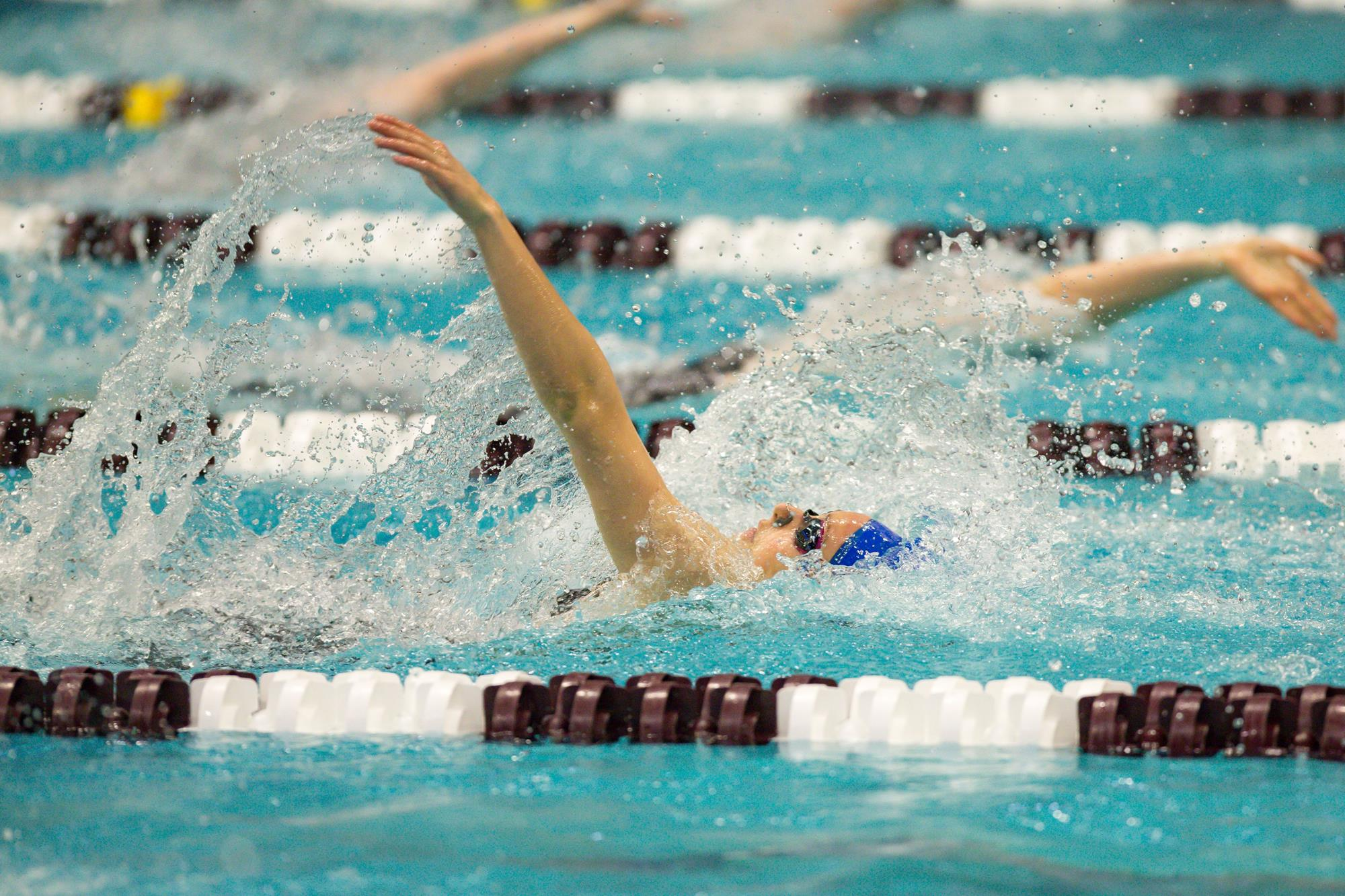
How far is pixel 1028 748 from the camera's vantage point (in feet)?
7.50

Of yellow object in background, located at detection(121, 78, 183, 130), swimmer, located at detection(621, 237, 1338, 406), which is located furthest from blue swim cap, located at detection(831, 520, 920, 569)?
yellow object in background, located at detection(121, 78, 183, 130)

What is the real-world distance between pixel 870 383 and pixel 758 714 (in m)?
1.50

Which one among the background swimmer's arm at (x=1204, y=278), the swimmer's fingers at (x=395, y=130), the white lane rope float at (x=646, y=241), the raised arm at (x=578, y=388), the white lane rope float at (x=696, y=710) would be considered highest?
the white lane rope float at (x=646, y=241)

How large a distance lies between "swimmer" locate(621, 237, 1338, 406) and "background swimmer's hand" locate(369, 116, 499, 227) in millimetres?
1256

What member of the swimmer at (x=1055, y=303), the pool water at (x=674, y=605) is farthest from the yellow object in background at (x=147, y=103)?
the swimmer at (x=1055, y=303)

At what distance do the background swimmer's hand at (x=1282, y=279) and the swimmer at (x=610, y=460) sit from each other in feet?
4.16

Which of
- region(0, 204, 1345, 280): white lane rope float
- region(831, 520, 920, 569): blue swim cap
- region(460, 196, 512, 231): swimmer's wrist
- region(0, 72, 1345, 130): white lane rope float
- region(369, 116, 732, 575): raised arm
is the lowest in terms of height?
region(831, 520, 920, 569): blue swim cap

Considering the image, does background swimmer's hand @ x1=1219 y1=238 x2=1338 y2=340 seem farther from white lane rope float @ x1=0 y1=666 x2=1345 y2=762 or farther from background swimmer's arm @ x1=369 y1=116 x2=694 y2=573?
background swimmer's arm @ x1=369 y1=116 x2=694 y2=573

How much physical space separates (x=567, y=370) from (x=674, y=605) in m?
0.52

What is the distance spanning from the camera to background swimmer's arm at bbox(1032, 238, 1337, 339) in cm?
356

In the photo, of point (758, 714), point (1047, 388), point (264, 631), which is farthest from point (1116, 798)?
point (1047, 388)

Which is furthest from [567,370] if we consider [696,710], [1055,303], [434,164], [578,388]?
[1055,303]

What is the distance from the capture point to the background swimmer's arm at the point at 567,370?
8.18 feet

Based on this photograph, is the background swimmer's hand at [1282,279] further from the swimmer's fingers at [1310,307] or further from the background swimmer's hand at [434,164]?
the background swimmer's hand at [434,164]
